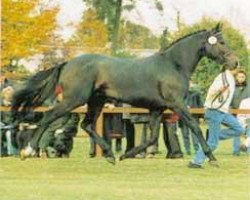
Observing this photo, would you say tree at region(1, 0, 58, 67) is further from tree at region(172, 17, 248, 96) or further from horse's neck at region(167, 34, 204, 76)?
horse's neck at region(167, 34, 204, 76)

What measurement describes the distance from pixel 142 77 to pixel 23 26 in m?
25.1

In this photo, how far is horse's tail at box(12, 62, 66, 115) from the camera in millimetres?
15547

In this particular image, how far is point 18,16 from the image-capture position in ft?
124

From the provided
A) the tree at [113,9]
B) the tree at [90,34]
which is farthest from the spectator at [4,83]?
the tree at [90,34]

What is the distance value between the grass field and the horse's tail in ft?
3.11

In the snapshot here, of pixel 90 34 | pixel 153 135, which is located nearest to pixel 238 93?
pixel 153 135

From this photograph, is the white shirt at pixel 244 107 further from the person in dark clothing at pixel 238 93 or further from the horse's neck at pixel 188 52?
the horse's neck at pixel 188 52

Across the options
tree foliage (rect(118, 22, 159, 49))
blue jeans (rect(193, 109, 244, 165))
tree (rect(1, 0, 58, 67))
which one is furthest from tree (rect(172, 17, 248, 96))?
blue jeans (rect(193, 109, 244, 165))

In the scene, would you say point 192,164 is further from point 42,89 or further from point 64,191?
point 64,191

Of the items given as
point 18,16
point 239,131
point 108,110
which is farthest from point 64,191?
point 18,16

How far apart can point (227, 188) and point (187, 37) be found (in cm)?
413

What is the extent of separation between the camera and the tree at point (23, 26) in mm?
37188

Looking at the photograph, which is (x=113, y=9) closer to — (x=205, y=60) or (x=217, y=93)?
(x=205, y=60)

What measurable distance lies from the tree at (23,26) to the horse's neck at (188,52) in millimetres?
21327
